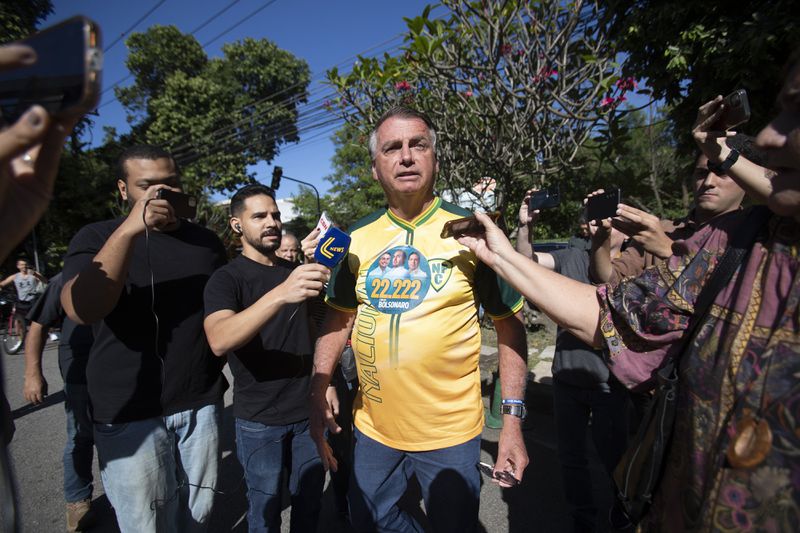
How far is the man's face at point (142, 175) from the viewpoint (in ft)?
6.13

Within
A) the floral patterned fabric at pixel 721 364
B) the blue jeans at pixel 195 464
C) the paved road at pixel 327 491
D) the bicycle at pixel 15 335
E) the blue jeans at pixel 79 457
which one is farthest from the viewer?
the bicycle at pixel 15 335

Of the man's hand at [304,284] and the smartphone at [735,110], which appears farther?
the man's hand at [304,284]

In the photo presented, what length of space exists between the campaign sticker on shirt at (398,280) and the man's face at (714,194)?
1510 millimetres

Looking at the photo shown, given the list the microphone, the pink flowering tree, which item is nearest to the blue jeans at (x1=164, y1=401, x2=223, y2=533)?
the microphone

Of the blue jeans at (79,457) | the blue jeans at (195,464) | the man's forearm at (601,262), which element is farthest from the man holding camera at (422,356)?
the blue jeans at (79,457)

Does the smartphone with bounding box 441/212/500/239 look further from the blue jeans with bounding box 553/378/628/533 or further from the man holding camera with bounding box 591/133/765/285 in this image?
the blue jeans with bounding box 553/378/628/533

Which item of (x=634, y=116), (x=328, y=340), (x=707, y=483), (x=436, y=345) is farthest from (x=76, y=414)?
(x=634, y=116)

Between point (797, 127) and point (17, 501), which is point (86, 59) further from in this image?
point (797, 127)

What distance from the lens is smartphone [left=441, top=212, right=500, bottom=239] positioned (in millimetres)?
1495

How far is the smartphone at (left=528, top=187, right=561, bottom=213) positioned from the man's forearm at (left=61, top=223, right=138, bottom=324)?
6.42ft

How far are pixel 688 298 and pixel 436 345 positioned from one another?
2.93 feet

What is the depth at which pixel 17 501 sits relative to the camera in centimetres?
62

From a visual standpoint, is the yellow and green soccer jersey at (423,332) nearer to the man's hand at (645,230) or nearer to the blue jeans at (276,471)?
the blue jeans at (276,471)

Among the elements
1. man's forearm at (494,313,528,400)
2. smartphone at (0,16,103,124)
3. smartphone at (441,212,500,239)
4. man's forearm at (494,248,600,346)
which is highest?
smartphone at (0,16,103,124)
